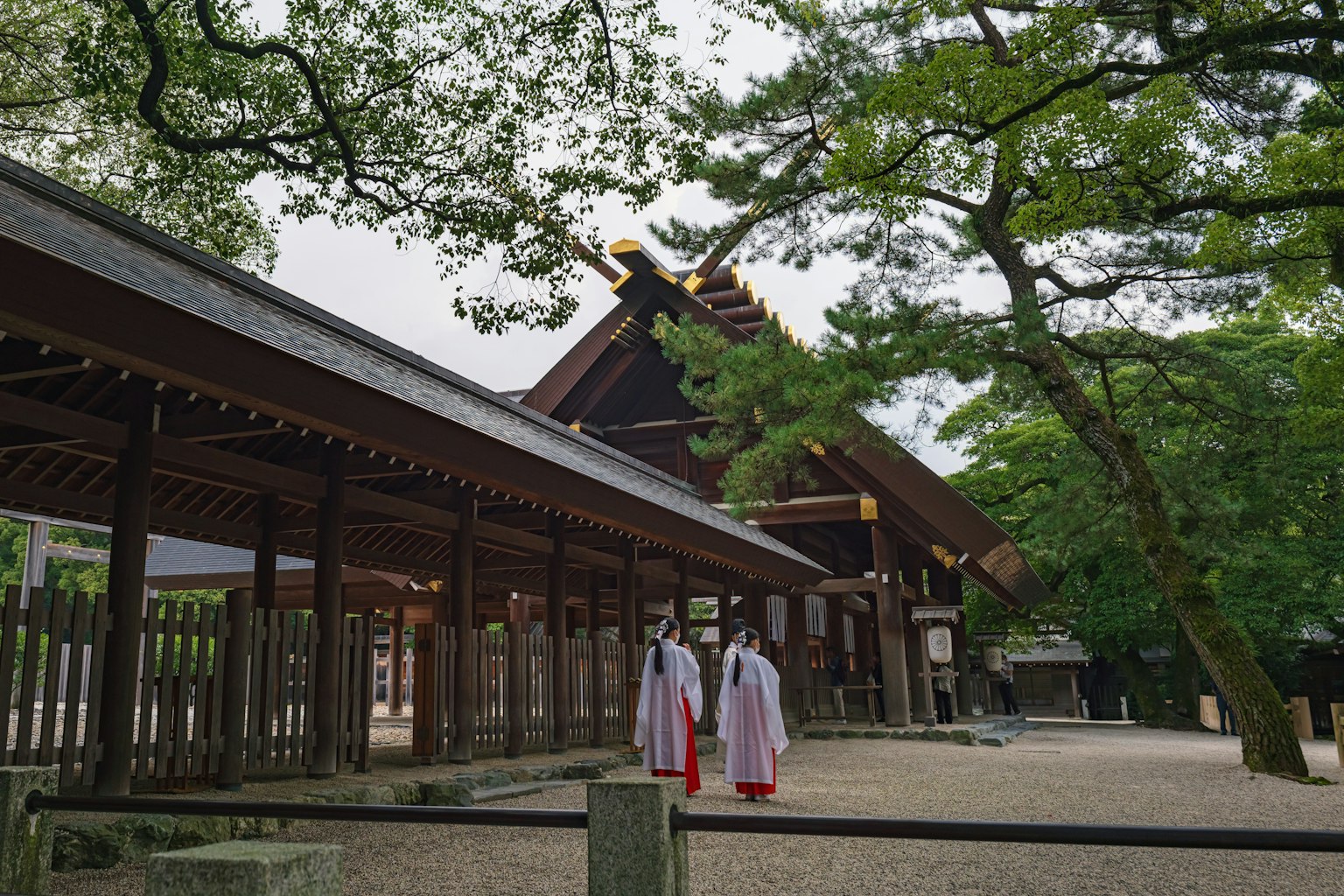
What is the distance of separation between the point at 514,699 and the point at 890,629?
801 centimetres

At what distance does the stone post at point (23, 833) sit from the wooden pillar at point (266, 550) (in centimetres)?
529

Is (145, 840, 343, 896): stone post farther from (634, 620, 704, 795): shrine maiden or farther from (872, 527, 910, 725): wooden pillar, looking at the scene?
(872, 527, 910, 725): wooden pillar

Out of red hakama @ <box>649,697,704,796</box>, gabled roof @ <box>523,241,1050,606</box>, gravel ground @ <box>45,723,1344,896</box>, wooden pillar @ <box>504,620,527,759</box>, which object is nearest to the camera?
gravel ground @ <box>45,723,1344,896</box>

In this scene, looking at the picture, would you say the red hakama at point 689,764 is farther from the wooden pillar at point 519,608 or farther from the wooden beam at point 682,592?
the wooden pillar at point 519,608

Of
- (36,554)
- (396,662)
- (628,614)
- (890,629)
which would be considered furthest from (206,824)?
(36,554)

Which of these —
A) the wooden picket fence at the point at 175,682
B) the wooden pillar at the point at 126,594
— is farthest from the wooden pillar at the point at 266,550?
the wooden pillar at the point at 126,594

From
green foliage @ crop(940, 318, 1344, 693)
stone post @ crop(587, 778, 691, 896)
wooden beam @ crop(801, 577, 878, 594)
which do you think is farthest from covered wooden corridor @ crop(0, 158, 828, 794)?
green foliage @ crop(940, 318, 1344, 693)

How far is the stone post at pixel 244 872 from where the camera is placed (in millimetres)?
2291

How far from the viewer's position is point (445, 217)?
32.6ft

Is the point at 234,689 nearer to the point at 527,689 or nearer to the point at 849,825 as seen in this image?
the point at 527,689

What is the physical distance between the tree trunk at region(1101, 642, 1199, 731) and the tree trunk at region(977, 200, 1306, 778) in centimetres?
1394

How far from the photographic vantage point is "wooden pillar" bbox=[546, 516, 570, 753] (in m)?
10.6

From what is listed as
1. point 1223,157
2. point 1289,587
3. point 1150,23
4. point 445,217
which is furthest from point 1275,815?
point 1289,587

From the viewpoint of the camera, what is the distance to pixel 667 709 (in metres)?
8.16
